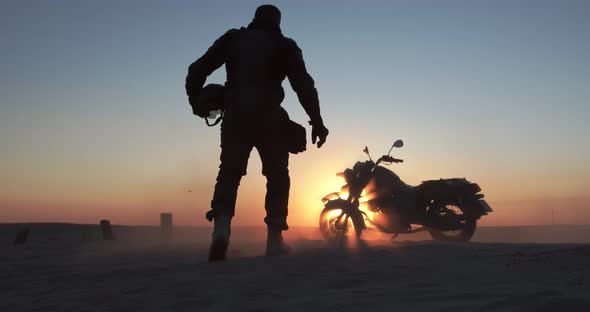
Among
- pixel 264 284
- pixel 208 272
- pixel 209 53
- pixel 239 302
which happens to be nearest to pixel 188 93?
pixel 209 53

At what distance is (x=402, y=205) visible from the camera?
9.83 meters

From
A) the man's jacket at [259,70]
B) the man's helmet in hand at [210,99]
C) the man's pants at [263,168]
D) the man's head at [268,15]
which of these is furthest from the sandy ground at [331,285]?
the man's head at [268,15]

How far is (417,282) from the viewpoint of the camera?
3.18 metres

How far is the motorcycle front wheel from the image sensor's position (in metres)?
10.2

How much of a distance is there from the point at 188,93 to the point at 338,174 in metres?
5.47

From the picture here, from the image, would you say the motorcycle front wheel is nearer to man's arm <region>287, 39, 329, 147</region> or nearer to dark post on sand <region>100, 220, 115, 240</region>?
man's arm <region>287, 39, 329, 147</region>

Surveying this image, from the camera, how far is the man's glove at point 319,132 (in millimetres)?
5398

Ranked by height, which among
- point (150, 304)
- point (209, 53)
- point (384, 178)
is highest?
point (209, 53)

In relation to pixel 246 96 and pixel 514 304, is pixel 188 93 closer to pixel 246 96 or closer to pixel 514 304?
pixel 246 96

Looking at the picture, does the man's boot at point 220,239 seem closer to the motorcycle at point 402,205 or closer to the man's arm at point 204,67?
the man's arm at point 204,67

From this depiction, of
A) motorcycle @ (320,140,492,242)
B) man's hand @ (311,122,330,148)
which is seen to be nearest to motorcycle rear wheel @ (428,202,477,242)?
motorcycle @ (320,140,492,242)

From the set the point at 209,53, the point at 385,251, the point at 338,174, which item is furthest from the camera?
the point at 338,174

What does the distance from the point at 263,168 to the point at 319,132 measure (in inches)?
24.3

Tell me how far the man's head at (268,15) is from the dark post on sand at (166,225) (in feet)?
31.9
